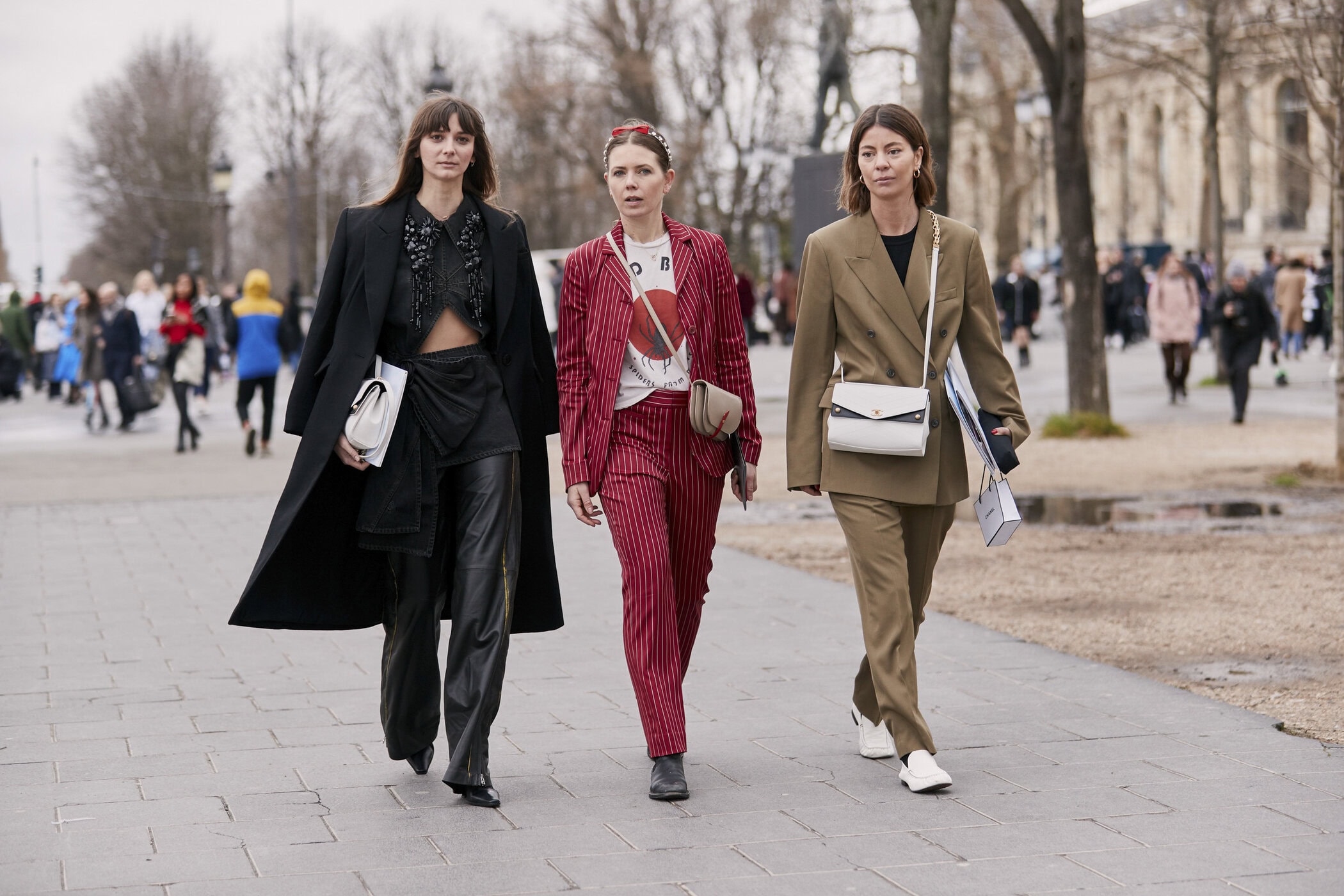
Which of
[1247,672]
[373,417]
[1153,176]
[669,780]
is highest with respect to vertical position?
[1153,176]

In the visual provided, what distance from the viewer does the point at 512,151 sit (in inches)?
2169

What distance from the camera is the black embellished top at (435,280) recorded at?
495cm

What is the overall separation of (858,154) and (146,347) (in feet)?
70.0

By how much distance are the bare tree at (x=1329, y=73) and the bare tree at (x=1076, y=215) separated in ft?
11.4

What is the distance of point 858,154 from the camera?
512cm

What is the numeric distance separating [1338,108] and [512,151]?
44.5 metres

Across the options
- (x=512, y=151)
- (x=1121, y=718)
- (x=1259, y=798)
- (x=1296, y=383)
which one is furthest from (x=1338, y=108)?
(x=512, y=151)

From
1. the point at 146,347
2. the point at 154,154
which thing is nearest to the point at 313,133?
the point at 154,154

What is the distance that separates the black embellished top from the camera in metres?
4.95

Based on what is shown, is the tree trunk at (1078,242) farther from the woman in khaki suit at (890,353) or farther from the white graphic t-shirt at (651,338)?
the white graphic t-shirt at (651,338)

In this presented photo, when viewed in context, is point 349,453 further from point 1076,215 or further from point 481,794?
point 1076,215

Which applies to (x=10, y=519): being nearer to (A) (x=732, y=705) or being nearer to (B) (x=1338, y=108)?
(A) (x=732, y=705)

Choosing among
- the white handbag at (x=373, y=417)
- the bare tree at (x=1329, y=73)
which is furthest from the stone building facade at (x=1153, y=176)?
the white handbag at (x=373, y=417)

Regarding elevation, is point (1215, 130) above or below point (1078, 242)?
above
